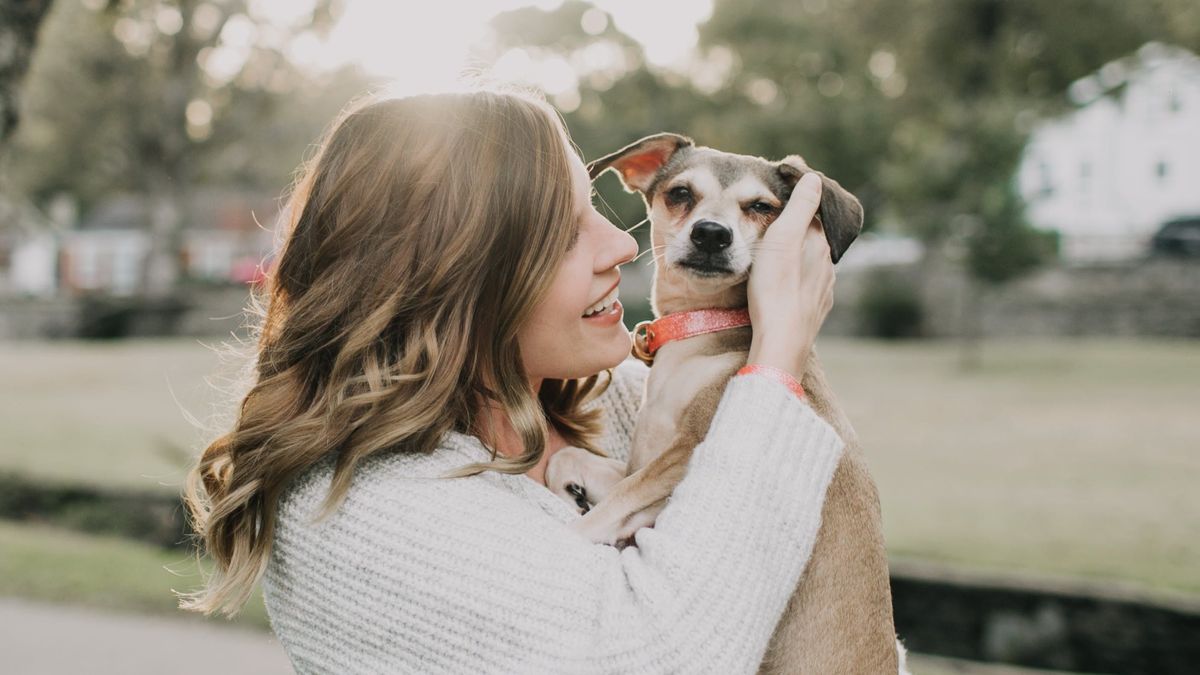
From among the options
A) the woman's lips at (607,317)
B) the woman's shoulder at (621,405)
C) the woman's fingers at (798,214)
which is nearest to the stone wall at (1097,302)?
the woman's shoulder at (621,405)

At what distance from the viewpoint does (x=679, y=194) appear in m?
3.28

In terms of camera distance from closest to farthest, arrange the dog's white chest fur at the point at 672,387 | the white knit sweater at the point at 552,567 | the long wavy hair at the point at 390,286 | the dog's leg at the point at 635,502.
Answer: the white knit sweater at the point at 552,567 → the long wavy hair at the point at 390,286 → the dog's leg at the point at 635,502 → the dog's white chest fur at the point at 672,387

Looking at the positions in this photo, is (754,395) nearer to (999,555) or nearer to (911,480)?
(999,555)

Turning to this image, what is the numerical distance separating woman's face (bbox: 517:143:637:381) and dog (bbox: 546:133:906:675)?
34cm

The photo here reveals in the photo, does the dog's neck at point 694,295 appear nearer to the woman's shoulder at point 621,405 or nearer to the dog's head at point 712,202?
the dog's head at point 712,202

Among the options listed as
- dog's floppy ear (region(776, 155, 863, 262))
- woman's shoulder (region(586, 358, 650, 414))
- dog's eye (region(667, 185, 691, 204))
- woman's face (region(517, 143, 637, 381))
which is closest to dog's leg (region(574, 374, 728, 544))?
woman's face (region(517, 143, 637, 381))

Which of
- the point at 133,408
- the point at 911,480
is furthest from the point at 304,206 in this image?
the point at 133,408

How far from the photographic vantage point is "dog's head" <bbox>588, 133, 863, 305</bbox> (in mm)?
2734

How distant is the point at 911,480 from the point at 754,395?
8930 millimetres

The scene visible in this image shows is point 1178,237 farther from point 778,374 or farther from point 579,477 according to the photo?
point 778,374

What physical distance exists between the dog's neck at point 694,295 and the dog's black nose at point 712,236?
10 centimetres

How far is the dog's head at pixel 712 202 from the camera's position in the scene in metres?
2.73

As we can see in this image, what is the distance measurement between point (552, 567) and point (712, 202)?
5.18ft

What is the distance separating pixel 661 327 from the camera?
2.96 metres
